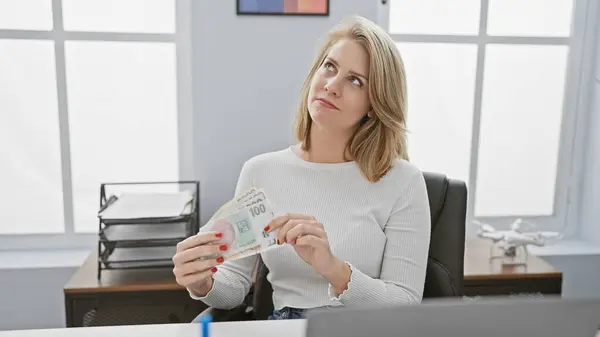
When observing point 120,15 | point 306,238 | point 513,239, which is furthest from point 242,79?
point 513,239

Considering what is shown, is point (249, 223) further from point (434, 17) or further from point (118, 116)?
point (434, 17)

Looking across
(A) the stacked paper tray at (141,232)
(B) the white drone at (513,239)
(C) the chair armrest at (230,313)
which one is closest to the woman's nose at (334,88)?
(C) the chair armrest at (230,313)

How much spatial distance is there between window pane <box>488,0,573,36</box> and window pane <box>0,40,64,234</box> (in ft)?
6.03

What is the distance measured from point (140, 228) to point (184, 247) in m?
0.66

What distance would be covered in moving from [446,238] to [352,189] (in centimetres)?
28

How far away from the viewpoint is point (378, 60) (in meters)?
1.28

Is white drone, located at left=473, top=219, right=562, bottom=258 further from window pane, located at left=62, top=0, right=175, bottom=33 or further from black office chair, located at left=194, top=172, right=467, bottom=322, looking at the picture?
window pane, located at left=62, top=0, right=175, bottom=33

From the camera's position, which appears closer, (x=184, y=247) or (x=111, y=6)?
(x=184, y=247)

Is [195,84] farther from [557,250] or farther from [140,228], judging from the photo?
[557,250]

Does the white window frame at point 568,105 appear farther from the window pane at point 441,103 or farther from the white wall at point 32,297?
the white wall at point 32,297

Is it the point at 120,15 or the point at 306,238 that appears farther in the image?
the point at 120,15

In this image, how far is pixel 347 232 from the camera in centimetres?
130

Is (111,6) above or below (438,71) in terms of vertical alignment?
above

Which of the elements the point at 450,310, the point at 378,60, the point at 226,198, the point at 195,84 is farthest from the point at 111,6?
the point at 450,310
